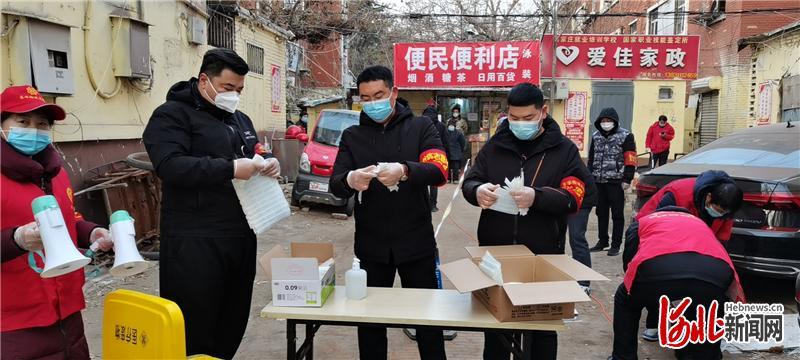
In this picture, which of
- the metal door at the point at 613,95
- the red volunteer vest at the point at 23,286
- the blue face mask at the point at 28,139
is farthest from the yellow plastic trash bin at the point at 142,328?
the metal door at the point at 613,95

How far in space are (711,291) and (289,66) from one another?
15.7m

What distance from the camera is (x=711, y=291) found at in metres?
2.69

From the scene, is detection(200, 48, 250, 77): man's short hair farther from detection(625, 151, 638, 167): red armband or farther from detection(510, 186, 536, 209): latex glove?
detection(625, 151, 638, 167): red armband

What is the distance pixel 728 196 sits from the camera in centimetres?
292

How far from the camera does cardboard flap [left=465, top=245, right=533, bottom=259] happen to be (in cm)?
244

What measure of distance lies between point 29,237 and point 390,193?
153 centimetres

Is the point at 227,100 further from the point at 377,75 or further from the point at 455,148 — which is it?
the point at 455,148

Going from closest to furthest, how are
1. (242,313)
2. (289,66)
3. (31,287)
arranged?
(31,287) → (242,313) → (289,66)

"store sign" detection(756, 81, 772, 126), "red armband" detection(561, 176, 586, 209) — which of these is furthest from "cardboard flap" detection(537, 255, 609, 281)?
"store sign" detection(756, 81, 772, 126)

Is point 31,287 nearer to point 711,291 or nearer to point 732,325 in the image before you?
point 711,291

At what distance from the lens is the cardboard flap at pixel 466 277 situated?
2.15 m

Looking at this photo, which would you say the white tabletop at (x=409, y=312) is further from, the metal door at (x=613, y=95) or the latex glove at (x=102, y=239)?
the metal door at (x=613, y=95)

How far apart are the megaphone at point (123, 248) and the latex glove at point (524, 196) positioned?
5.40 ft

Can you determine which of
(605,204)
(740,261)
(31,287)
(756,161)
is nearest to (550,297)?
(31,287)
